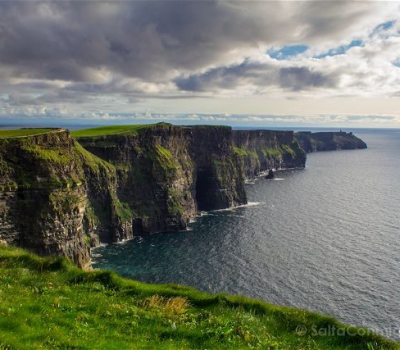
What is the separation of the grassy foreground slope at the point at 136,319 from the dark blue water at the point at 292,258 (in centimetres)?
4957

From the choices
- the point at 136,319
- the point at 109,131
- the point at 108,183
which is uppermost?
the point at 109,131

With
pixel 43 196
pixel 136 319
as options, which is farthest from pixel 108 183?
pixel 136 319

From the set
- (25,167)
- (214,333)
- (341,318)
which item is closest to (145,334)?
(214,333)

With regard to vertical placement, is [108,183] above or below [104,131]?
below

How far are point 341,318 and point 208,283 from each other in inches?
1124

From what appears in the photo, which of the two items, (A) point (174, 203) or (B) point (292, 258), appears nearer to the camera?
(B) point (292, 258)

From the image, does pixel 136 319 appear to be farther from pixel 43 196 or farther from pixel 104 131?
pixel 104 131

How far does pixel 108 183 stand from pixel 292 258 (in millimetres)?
60575

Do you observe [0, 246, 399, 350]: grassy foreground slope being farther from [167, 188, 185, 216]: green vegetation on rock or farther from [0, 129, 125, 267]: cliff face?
[167, 188, 185, 216]: green vegetation on rock

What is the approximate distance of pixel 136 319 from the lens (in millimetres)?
18516

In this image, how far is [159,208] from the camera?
409 feet

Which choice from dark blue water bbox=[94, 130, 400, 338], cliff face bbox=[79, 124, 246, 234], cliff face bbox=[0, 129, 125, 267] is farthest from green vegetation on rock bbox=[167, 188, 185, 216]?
cliff face bbox=[0, 129, 125, 267]

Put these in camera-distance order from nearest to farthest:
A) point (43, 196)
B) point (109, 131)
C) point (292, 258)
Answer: point (43, 196), point (292, 258), point (109, 131)

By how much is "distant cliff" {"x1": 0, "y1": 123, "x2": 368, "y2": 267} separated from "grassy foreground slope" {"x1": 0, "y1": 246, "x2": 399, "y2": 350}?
160 ft
